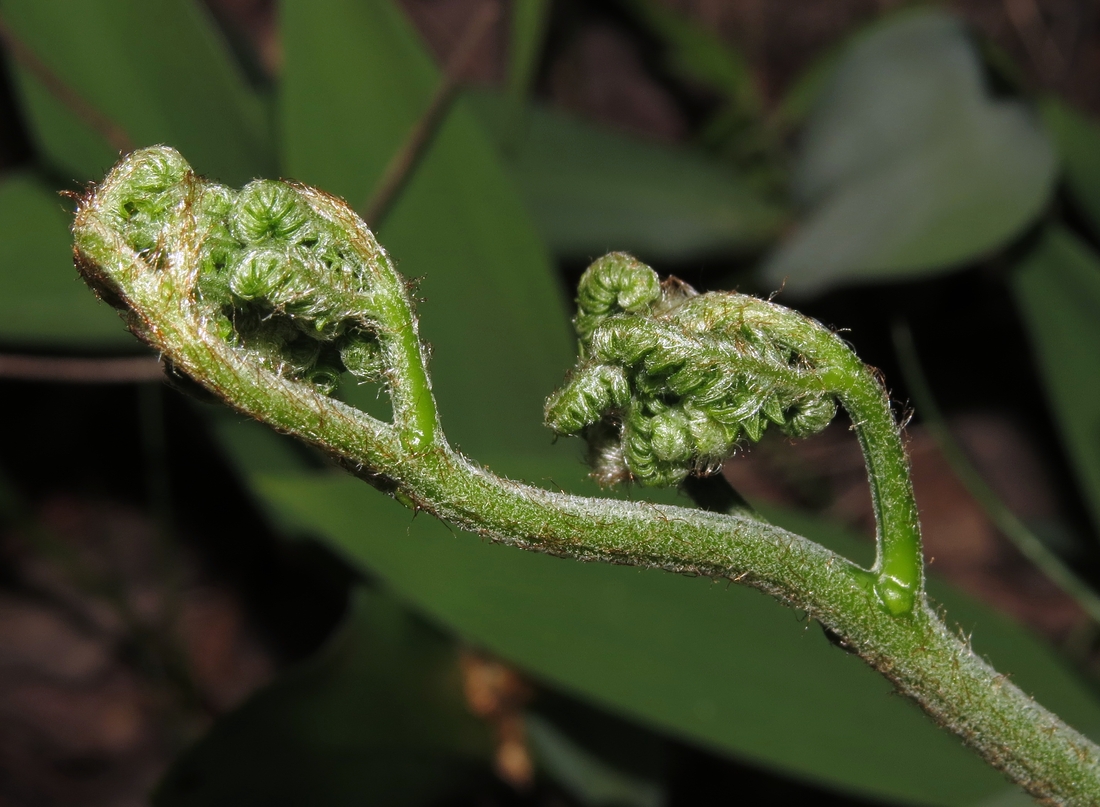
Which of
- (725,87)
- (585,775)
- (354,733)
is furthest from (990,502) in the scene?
(725,87)

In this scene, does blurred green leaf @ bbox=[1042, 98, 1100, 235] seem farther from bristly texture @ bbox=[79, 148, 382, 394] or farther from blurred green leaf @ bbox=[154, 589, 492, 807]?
bristly texture @ bbox=[79, 148, 382, 394]

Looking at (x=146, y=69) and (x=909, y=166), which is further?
(x=909, y=166)

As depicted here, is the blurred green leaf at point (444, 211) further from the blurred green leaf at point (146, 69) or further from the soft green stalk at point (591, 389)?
the soft green stalk at point (591, 389)

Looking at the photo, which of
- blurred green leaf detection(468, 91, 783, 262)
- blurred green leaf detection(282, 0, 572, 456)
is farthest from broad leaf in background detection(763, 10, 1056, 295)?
blurred green leaf detection(282, 0, 572, 456)

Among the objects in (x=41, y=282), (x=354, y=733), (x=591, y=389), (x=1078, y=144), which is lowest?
(x=354, y=733)

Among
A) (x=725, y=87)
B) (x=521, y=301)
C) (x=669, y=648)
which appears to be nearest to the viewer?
(x=669, y=648)

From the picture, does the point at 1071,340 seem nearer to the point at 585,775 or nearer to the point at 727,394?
the point at 585,775

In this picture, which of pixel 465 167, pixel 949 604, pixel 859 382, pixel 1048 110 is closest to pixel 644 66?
pixel 1048 110
